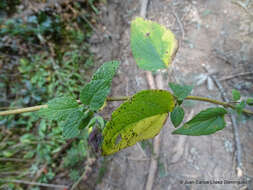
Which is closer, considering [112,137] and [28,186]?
[112,137]

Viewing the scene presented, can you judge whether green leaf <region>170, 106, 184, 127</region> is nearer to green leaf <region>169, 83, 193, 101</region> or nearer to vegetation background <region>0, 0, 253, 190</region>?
green leaf <region>169, 83, 193, 101</region>

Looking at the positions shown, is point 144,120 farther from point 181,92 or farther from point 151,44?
point 151,44

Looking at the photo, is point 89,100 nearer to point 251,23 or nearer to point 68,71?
point 68,71

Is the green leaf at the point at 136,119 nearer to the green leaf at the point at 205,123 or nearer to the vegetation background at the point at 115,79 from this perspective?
the green leaf at the point at 205,123

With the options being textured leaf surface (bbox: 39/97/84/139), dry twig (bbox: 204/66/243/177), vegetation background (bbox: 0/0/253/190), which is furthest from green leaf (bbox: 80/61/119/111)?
dry twig (bbox: 204/66/243/177)

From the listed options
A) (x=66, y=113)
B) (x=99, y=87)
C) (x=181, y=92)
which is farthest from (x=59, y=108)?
(x=181, y=92)

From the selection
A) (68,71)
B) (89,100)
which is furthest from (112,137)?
(68,71)
